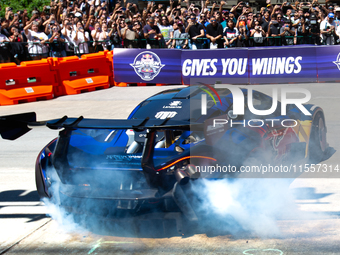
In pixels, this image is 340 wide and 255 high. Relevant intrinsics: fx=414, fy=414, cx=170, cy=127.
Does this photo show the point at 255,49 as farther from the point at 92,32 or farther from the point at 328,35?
the point at 92,32

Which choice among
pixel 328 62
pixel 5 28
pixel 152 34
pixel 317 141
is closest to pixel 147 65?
pixel 152 34

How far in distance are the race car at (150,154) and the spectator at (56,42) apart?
9961 mm

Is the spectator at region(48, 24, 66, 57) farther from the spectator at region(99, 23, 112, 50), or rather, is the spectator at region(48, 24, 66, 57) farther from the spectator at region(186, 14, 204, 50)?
the spectator at region(186, 14, 204, 50)

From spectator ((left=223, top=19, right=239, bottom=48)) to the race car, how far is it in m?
9.98

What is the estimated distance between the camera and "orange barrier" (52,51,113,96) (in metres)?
13.2

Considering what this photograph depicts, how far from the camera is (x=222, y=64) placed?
13.4 metres

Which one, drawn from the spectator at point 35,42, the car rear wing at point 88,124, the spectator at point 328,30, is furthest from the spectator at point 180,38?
the car rear wing at point 88,124

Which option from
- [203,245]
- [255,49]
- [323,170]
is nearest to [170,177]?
[203,245]

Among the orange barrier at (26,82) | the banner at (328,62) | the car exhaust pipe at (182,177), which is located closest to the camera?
the car exhaust pipe at (182,177)

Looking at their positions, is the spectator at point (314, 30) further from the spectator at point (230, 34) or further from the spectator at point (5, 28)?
the spectator at point (5, 28)

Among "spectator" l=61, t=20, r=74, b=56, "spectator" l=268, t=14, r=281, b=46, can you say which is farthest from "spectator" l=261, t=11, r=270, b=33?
"spectator" l=61, t=20, r=74, b=56

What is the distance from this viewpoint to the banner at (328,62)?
1296cm

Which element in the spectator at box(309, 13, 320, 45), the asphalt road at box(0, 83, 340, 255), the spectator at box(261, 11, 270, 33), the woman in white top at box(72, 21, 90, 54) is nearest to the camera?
the asphalt road at box(0, 83, 340, 255)

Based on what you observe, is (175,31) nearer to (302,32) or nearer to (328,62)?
(302,32)
